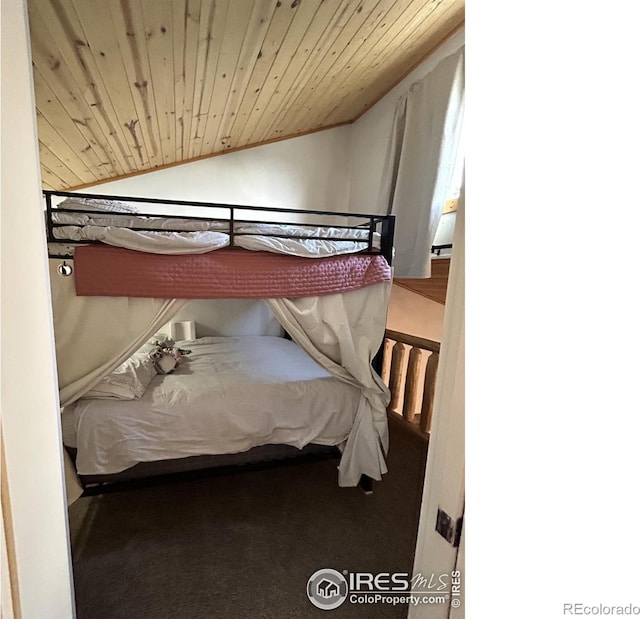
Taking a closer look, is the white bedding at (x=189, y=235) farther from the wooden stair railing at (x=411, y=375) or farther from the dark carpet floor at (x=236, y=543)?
the dark carpet floor at (x=236, y=543)

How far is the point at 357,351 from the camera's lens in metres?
2.05

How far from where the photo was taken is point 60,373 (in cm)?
159

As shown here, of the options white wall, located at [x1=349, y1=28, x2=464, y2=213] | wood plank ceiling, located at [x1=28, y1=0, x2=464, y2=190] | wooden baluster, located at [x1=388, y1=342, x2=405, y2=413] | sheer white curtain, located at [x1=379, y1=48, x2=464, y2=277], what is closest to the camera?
wood plank ceiling, located at [x1=28, y1=0, x2=464, y2=190]

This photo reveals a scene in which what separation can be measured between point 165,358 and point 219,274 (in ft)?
2.81

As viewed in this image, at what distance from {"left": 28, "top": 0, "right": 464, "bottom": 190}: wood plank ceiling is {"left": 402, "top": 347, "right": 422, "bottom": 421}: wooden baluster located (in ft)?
7.41

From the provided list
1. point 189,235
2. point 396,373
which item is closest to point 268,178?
point 189,235

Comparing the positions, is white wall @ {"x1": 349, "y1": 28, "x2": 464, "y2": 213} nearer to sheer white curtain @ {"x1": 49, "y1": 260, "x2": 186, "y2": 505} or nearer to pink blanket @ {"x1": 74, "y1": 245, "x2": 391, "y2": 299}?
pink blanket @ {"x1": 74, "y1": 245, "x2": 391, "y2": 299}

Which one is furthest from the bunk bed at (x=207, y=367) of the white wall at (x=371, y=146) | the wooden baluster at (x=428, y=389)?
the white wall at (x=371, y=146)

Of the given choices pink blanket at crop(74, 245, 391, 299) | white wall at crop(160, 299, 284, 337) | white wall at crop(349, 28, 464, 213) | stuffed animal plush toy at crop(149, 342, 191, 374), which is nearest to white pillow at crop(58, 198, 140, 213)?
pink blanket at crop(74, 245, 391, 299)

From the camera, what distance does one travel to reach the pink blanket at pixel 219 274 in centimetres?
159

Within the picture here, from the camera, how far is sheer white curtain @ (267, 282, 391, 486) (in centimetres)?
199
